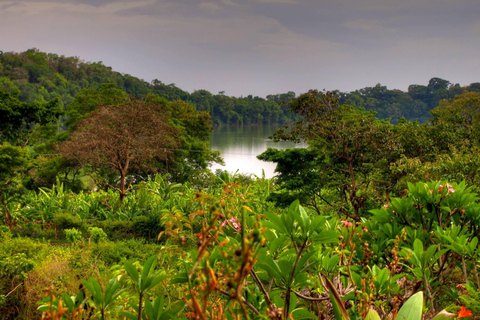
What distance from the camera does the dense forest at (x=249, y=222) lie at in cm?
81

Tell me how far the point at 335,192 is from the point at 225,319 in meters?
7.71

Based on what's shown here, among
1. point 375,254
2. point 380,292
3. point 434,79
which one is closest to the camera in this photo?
point 380,292

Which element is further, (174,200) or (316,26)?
(316,26)

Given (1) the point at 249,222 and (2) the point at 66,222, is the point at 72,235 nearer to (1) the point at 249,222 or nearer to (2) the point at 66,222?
(2) the point at 66,222

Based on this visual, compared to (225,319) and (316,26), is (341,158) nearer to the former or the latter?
(225,319)

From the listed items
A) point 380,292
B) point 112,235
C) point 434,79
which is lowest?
point 112,235

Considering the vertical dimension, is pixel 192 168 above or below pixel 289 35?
below

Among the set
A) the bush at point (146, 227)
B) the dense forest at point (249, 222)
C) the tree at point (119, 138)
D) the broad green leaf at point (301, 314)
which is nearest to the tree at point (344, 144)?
the dense forest at point (249, 222)

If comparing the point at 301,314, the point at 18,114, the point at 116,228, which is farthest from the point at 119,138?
the point at 301,314

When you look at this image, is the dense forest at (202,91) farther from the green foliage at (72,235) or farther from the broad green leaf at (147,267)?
the broad green leaf at (147,267)

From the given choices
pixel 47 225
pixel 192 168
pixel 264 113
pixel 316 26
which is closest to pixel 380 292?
pixel 47 225

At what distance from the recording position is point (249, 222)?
112 centimetres

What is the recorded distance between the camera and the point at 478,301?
998 mm

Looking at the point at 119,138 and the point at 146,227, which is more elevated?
the point at 119,138
